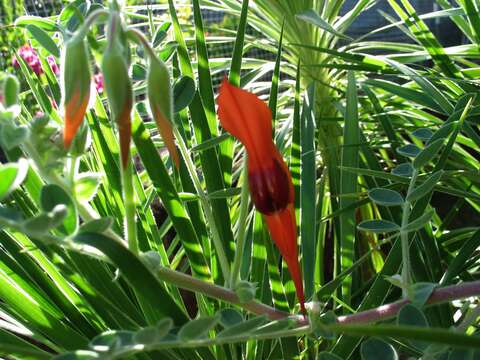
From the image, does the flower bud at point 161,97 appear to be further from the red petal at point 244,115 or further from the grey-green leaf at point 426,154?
the grey-green leaf at point 426,154

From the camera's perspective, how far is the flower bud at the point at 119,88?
0.98 ft

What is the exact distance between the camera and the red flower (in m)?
0.32

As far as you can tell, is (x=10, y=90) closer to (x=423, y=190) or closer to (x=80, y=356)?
(x=80, y=356)

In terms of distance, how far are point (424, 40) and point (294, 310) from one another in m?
0.55

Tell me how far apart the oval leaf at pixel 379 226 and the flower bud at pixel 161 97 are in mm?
184

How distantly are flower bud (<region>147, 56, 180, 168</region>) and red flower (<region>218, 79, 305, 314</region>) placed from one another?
0.10ft

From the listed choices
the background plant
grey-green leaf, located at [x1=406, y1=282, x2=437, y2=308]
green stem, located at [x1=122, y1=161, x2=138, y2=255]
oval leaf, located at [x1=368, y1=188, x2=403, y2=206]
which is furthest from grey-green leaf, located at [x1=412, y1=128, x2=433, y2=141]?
green stem, located at [x1=122, y1=161, x2=138, y2=255]

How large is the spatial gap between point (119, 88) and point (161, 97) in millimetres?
35

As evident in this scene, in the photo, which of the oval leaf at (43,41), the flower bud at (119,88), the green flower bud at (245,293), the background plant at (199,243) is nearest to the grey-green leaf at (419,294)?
the background plant at (199,243)

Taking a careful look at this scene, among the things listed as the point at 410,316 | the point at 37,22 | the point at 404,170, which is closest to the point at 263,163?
the point at 410,316

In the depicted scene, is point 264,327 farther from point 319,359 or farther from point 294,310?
point 294,310

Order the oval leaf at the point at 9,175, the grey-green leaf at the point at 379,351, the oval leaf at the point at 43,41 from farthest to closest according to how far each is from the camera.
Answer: the oval leaf at the point at 43,41 < the grey-green leaf at the point at 379,351 < the oval leaf at the point at 9,175

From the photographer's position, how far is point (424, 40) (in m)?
0.99

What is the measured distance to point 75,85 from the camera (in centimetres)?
31
